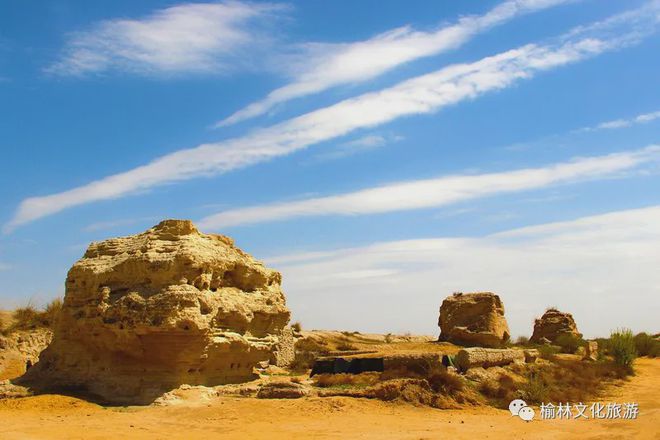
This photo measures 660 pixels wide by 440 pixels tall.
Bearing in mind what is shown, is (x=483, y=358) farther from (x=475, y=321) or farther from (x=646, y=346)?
(x=646, y=346)

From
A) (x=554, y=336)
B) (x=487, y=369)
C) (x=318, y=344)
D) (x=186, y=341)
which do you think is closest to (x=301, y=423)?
(x=186, y=341)

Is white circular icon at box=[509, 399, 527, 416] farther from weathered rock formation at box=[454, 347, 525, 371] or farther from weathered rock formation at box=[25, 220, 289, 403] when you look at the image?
weathered rock formation at box=[25, 220, 289, 403]

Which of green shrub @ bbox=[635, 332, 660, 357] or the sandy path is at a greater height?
green shrub @ bbox=[635, 332, 660, 357]

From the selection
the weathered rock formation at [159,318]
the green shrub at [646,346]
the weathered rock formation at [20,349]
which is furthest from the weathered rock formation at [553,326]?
the weathered rock formation at [20,349]

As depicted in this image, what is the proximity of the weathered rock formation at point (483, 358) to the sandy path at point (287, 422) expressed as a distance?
195 centimetres

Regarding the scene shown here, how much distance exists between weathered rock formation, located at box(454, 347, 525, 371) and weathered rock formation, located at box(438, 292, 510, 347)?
16.0ft

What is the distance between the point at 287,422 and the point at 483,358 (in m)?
5.96

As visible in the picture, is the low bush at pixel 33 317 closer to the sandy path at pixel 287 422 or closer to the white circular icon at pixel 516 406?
the sandy path at pixel 287 422

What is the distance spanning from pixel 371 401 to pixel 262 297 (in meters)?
3.62

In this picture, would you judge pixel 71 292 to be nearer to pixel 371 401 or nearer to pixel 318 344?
pixel 371 401

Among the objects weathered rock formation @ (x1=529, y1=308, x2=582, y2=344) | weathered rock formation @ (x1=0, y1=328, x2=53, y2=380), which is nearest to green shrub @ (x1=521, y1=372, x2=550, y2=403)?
weathered rock formation @ (x1=529, y1=308, x2=582, y2=344)

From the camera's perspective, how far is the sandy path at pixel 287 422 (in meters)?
8.74

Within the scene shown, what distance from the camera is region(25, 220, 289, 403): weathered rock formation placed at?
11.1 metres

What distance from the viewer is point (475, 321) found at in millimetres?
21234
